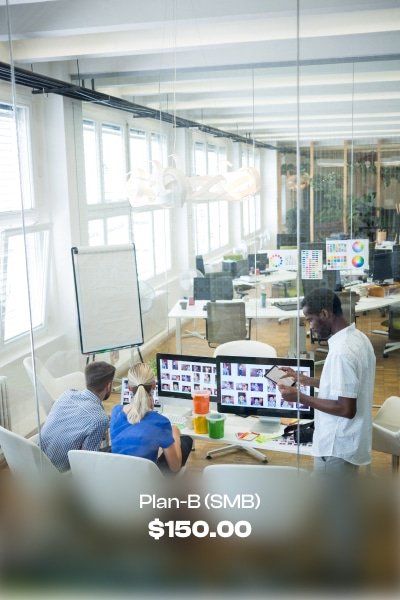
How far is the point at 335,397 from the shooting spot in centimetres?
288

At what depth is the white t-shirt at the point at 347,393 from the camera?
2.85 metres

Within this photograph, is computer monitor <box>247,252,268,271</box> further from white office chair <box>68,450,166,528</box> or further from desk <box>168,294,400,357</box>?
white office chair <box>68,450,166,528</box>

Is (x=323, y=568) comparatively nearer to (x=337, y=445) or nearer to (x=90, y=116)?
(x=337, y=445)

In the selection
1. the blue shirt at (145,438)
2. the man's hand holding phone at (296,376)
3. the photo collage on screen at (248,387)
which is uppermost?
the man's hand holding phone at (296,376)

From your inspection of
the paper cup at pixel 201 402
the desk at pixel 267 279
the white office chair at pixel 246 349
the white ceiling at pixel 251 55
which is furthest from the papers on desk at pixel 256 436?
the white ceiling at pixel 251 55

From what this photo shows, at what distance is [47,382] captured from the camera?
13.5 ft

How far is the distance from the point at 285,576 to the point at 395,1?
2585 mm

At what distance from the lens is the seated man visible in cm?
336

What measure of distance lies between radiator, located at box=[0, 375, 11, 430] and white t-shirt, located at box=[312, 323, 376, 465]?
2.16 meters

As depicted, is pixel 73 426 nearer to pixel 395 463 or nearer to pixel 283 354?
pixel 283 354

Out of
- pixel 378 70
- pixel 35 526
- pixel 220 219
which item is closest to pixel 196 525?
pixel 35 526

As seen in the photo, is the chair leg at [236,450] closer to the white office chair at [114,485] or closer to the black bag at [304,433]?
the black bag at [304,433]

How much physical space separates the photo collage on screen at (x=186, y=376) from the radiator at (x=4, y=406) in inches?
48.0

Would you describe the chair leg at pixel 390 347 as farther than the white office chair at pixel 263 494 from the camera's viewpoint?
Answer: Yes
